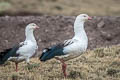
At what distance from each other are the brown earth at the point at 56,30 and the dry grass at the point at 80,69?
545 cm

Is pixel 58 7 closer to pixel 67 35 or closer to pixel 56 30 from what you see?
pixel 56 30

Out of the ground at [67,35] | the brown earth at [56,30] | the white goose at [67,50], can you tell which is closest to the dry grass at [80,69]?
the ground at [67,35]

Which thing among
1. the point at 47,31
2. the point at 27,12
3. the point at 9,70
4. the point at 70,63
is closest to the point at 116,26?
the point at 47,31

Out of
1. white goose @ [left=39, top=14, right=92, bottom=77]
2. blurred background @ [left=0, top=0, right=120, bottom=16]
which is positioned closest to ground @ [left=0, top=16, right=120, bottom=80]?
white goose @ [left=39, top=14, right=92, bottom=77]

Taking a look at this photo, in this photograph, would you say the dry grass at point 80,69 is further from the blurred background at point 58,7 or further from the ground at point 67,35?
the blurred background at point 58,7

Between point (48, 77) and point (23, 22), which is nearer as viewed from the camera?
point (48, 77)

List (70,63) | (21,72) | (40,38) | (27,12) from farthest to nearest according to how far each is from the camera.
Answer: (27,12) → (40,38) → (70,63) → (21,72)

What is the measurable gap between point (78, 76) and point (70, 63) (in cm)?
230

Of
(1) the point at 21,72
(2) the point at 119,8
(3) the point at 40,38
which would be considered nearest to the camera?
(1) the point at 21,72

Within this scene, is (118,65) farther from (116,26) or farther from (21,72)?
(116,26)

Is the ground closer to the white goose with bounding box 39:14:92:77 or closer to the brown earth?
the brown earth

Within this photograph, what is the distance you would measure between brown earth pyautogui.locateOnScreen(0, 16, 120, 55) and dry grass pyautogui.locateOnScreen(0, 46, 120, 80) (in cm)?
545

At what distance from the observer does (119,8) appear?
4122 centimetres

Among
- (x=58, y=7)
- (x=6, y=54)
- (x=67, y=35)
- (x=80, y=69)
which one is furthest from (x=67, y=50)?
(x=58, y=7)
